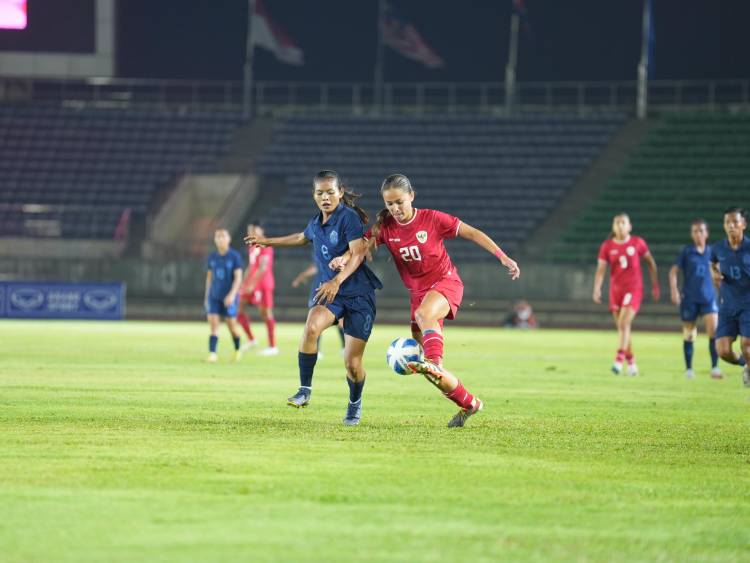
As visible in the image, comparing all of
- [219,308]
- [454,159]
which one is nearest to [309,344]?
[219,308]

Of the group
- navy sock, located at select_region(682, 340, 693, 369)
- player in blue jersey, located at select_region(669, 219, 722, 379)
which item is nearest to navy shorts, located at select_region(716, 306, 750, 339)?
navy sock, located at select_region(682, 340, 693, 369)

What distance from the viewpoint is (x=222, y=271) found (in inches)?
896

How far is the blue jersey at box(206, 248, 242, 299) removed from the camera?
74.6ft

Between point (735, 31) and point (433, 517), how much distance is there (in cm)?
4607

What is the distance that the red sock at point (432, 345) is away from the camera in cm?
1159

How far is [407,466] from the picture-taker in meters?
9.05

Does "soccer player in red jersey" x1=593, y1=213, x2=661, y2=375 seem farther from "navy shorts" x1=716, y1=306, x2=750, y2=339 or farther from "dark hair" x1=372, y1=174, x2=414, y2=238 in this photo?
"dark hair" x1=372, y1=174, x2=414, y2=238

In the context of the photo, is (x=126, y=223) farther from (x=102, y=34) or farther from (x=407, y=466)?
(x=407, y=466)

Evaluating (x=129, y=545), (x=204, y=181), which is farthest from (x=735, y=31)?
(x=129, y=545)

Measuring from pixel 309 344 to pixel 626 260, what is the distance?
33.9ft

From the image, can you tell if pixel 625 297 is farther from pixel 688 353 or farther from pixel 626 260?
pixel 688 353

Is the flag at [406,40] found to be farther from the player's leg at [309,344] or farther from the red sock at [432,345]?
the red sock at [432,345]

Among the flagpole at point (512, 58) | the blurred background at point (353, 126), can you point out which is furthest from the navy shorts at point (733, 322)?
the flagpole at point (512, 58)

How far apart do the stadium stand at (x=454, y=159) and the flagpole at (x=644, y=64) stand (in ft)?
3.26
